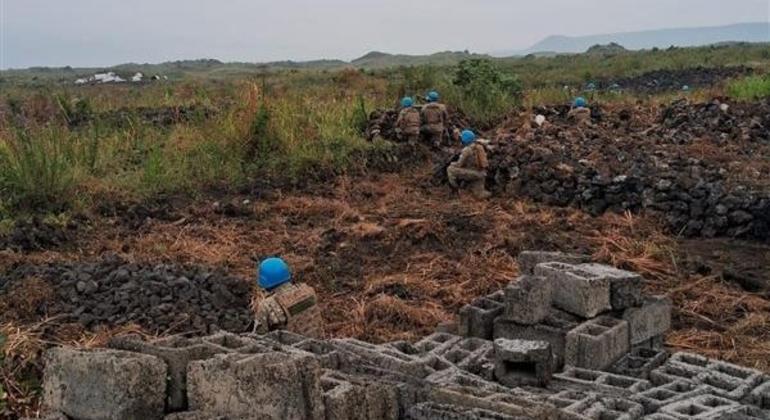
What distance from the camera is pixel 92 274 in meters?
6.94

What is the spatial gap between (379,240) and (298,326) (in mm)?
3535

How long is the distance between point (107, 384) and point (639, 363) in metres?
2.96

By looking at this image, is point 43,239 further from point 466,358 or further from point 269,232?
point 466,358

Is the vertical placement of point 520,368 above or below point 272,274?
below

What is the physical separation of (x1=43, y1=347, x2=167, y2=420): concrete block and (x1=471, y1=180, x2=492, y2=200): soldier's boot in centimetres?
771

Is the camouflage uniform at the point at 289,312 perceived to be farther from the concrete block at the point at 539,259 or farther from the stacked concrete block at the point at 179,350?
the concrete block at the point at 539,259

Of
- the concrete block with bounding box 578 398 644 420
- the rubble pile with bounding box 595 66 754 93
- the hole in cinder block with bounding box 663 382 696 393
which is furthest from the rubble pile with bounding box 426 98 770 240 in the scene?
the rubble pile with bounding box 595 66 754 93

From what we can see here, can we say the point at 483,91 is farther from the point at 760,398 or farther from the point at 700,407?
the point at 700,407

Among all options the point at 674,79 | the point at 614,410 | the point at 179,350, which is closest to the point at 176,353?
the point at 179,350

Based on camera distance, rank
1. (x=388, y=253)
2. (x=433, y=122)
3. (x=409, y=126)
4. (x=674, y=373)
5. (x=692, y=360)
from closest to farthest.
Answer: (x=674, y=373) → (x=692, y=360) → (x=388, y=253) → (x=409, y=126) → (x=433, y=122)

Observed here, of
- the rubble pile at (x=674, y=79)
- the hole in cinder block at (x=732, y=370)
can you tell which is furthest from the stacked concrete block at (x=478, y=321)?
the rubble pile at (x=674, y=79)

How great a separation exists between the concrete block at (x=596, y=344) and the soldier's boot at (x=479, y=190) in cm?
606

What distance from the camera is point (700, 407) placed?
4.04 m

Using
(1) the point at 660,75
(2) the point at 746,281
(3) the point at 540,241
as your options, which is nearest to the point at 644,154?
(3) the point at 540,241
